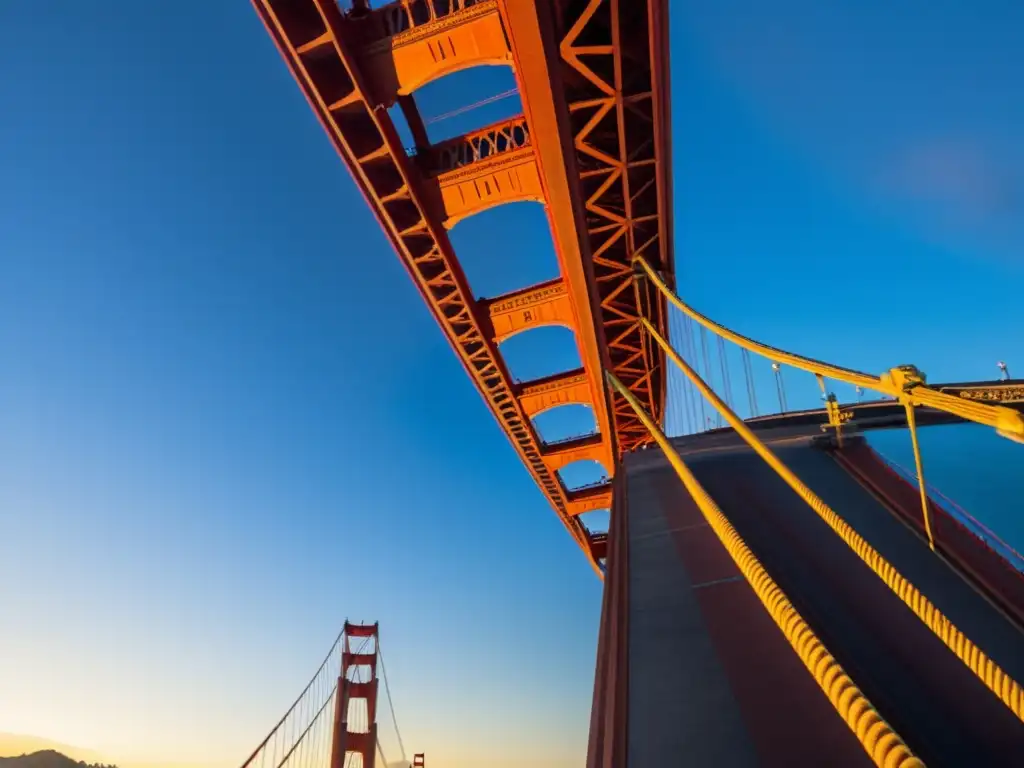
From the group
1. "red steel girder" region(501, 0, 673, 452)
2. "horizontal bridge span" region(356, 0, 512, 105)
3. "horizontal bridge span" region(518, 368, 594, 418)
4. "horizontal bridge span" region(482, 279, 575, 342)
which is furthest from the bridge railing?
"horizontal bridge span" region(518, 368, 594, 418)

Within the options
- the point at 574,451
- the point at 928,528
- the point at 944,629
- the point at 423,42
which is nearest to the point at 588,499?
the point at 574,451

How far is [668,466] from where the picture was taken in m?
6.95

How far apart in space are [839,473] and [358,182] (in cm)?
967

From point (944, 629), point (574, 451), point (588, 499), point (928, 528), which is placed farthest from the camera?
point (588, 499)

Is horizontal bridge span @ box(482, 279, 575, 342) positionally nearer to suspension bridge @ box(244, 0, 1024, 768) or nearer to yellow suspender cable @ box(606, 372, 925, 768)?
suspension bridge @ box(244, 0, 1024, 768)

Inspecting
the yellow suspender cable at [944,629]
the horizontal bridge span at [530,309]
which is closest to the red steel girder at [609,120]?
the horizontal bridge span at [530,309]

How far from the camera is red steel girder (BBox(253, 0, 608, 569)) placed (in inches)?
340

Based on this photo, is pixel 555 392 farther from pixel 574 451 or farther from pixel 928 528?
pixel 928 528

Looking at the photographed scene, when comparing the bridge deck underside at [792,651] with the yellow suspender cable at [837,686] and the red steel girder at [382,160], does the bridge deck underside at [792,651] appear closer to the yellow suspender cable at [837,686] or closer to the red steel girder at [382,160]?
the yellow suspender cable at [837,686]

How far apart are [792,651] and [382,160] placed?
10.7 metres

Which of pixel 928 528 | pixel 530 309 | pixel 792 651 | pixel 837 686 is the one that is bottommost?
pixel 837 686

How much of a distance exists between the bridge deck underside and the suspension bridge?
1cm

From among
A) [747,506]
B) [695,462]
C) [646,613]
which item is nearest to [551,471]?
[695,462]

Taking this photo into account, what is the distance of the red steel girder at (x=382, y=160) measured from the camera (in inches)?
340
